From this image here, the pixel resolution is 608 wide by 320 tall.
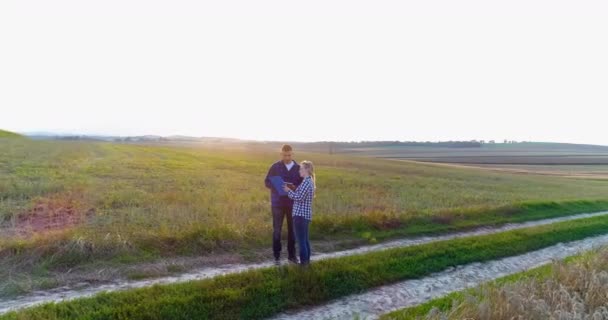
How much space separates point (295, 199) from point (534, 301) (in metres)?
4.47

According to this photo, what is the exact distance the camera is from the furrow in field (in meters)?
7.41

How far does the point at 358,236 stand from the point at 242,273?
206 inches

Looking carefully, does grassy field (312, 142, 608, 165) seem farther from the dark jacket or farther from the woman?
the woman

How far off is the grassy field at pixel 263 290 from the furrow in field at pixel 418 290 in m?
0.23

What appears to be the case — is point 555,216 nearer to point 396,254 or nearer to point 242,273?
point 396,254

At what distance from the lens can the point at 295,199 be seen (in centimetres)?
879

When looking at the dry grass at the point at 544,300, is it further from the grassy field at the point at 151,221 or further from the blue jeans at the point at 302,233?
the grassy field at the point at 151,221

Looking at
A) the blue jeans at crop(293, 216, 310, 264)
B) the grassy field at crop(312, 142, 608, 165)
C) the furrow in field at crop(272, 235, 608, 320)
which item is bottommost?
the grassy field at crop(312, 142, 608, 165)

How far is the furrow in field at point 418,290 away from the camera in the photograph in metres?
7.41

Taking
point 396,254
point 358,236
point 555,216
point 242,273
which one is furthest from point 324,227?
point 555,216

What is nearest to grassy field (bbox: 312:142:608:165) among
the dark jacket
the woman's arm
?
the dark jacket

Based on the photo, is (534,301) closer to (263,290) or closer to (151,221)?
(263,290)

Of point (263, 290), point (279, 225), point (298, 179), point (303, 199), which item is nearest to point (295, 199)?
point (303, 199)

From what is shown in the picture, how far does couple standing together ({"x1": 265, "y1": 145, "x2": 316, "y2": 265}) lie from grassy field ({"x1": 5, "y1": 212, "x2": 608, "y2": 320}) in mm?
694
